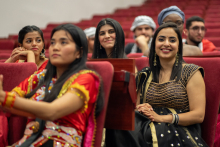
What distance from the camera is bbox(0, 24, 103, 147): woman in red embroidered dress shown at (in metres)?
0.48

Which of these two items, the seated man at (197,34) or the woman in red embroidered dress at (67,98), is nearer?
the woman in red embroidered dress at (67,98)

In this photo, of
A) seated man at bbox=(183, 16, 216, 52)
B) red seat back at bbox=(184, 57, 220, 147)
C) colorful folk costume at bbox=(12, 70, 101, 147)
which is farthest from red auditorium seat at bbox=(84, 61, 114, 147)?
seated man at bbox=(183, 16, 216, 52)

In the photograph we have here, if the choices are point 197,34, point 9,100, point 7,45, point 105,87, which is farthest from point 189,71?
point 7,45

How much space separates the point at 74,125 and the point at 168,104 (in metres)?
0.27

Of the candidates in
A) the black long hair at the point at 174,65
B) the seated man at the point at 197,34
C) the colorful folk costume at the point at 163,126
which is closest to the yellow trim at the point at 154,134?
the colorful folk costume at the point at 163,126

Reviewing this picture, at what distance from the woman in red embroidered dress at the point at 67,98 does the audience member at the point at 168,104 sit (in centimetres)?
17

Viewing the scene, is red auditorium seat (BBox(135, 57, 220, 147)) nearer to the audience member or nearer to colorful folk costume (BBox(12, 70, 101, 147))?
the audience member

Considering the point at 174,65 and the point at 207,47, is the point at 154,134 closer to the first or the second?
the point at 174,65

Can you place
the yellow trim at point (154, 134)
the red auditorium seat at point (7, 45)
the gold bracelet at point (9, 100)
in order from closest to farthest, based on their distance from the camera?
the gold bracelet at point (9, 100) → the yellow trim at point (154, 134) → the red auditorium seat at point (7, 45)

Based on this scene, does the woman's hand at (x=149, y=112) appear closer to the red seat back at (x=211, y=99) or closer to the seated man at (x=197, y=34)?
the red seat back at (x=211, y=99)

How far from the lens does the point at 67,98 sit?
1.55 ft

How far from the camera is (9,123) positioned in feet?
2.05

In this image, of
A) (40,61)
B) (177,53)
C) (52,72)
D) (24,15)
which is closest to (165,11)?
(177,53)

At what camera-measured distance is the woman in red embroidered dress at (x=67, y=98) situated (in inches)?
18.8
